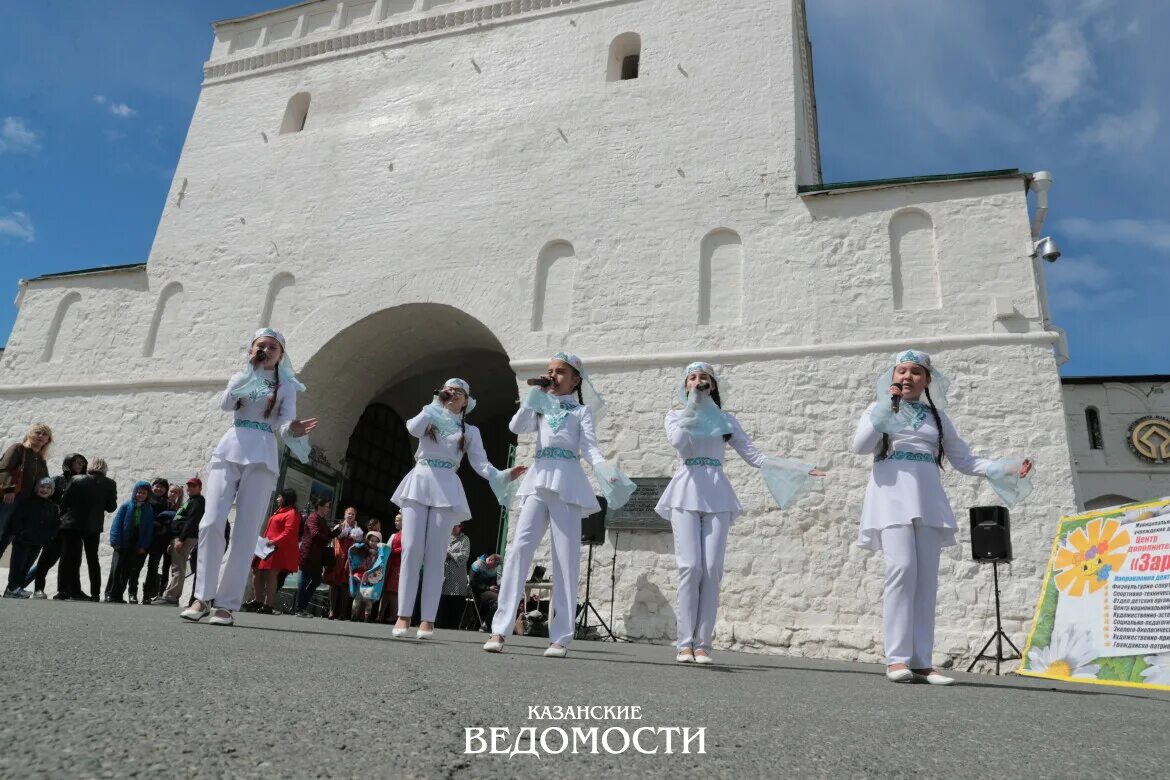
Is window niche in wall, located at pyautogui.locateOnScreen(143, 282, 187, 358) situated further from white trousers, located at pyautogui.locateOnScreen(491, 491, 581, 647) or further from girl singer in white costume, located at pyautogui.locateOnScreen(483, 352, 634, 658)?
white trousers, located at pyautogui.locateOnScreen(491, 491, 581, 647)

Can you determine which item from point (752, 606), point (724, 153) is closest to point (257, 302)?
point (724, 153)

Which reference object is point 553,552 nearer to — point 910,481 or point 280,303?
point 910,481

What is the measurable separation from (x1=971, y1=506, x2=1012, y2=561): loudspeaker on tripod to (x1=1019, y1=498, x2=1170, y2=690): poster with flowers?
1.37ft

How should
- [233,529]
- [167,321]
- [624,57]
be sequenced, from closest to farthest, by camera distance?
[233,529] → [167,321] → [624,57]

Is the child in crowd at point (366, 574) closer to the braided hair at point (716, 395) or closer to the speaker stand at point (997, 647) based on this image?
the braided hair at point (716, 395)

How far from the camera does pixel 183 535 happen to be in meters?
9.31

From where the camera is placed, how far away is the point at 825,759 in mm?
1852

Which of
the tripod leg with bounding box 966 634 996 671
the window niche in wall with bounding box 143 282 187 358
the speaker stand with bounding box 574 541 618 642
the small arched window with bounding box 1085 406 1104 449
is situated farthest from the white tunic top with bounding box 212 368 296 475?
the small arched window with bounding box 1085 406 1104 449

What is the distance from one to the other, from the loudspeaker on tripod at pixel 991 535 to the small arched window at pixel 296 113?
13.0m

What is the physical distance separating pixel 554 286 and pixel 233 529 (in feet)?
22.3

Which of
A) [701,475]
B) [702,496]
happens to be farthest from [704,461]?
[702,496]

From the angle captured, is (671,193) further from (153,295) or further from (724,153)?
(153,295)

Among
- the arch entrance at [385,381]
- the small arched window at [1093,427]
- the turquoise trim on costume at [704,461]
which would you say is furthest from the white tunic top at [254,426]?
the small arched window at [1093,427]

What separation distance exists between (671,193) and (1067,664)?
7.59 m
